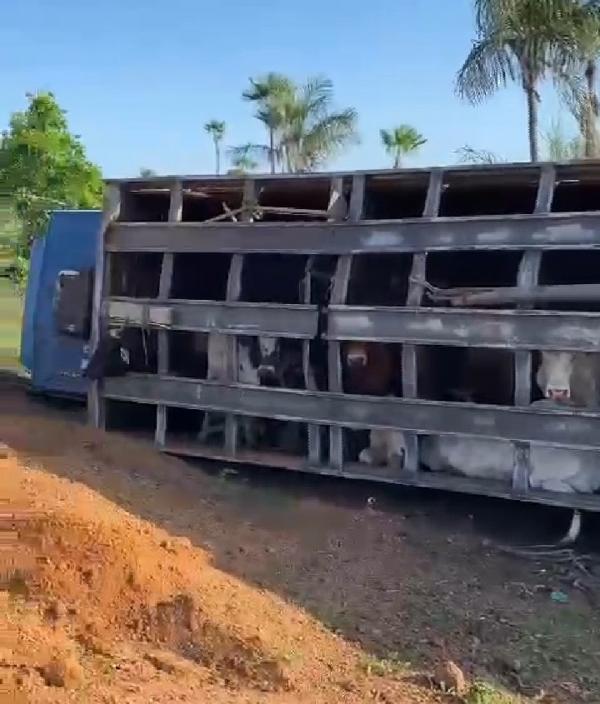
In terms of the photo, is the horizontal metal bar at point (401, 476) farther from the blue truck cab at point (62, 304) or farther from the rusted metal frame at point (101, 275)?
the blue truck cab at point (62, 304)

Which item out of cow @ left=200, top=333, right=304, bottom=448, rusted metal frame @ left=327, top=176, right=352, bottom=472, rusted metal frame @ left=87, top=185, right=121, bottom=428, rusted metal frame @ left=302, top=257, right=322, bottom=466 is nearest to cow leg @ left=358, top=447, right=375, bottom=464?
rusted metal frame @ left=327, top=176, right=352, bottom=472

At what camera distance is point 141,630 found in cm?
425

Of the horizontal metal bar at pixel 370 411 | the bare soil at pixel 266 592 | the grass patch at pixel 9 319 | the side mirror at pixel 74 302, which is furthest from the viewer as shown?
the grass patch at pixel 9 319

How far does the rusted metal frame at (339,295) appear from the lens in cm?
626

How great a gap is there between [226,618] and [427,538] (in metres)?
1.89

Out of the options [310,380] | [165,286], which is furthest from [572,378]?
[165,286]

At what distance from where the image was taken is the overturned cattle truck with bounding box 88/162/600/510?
564cm

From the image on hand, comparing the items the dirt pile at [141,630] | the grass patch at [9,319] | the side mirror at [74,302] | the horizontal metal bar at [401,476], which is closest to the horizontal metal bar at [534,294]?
the horizontal metal bar at [401,476]

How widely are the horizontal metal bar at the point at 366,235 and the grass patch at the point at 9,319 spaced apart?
5.21m

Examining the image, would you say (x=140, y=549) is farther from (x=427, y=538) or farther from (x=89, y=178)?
(x=89, y=178)

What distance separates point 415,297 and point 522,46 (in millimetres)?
9676

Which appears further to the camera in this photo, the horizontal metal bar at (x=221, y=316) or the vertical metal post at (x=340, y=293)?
the horizontal metal bar at (x=221, y=316)

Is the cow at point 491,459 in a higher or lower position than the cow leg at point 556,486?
higher

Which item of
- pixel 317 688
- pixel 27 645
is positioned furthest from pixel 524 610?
pixel 27 645
